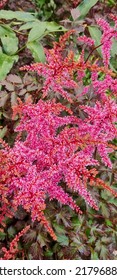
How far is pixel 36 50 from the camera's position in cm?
296

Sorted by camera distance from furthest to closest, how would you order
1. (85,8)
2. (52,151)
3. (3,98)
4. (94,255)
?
(85,8) < (3,98) < (94,255) < (52,151)

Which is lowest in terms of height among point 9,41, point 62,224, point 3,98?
point 62,224

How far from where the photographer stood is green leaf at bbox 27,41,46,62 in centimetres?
296

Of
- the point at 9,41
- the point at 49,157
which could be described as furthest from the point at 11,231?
the point at 9,41

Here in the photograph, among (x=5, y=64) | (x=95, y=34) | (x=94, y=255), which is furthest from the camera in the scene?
(x=95, y=34)

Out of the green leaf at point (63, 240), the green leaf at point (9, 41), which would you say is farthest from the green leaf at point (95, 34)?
the green leaf at point (63, 240)

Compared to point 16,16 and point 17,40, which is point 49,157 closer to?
point 17,40

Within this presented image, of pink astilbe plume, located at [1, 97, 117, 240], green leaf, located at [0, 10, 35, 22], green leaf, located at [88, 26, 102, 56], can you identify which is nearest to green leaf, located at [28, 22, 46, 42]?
green leaf, located at [0, 10, 35, 22]

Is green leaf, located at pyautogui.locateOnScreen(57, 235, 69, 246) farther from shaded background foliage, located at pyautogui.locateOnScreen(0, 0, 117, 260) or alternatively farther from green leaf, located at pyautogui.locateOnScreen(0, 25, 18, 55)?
green leaf, located at pyautogui.locateOnScreen(0, 25, 18, 55)
